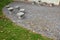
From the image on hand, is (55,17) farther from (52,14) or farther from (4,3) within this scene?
(4,3)

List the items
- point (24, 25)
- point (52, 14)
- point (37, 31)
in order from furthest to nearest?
point (52, 14)
point (24, 25)
point (37, 31)

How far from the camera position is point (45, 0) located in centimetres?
1712

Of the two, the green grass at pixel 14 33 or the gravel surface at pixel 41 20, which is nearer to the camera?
the green grass at pixel 14 33

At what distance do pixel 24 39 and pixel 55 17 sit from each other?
3.85 meters

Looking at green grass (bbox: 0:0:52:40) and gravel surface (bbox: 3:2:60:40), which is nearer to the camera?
green grass (bbox: 0:0:52:40)

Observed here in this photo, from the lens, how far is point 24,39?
930cm

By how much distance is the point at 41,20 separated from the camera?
11734 millimetres

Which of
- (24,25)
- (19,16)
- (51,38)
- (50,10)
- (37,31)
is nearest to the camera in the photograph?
(51,38)

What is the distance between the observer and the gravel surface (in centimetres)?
992

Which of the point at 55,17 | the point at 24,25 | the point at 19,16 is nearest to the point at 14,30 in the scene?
the point at 24,25

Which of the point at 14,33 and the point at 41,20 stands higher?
the point at 14,33

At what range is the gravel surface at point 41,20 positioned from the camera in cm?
992

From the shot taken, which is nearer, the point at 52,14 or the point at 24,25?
the point at 24,25

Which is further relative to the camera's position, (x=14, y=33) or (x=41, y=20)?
(x=41, y=20)
